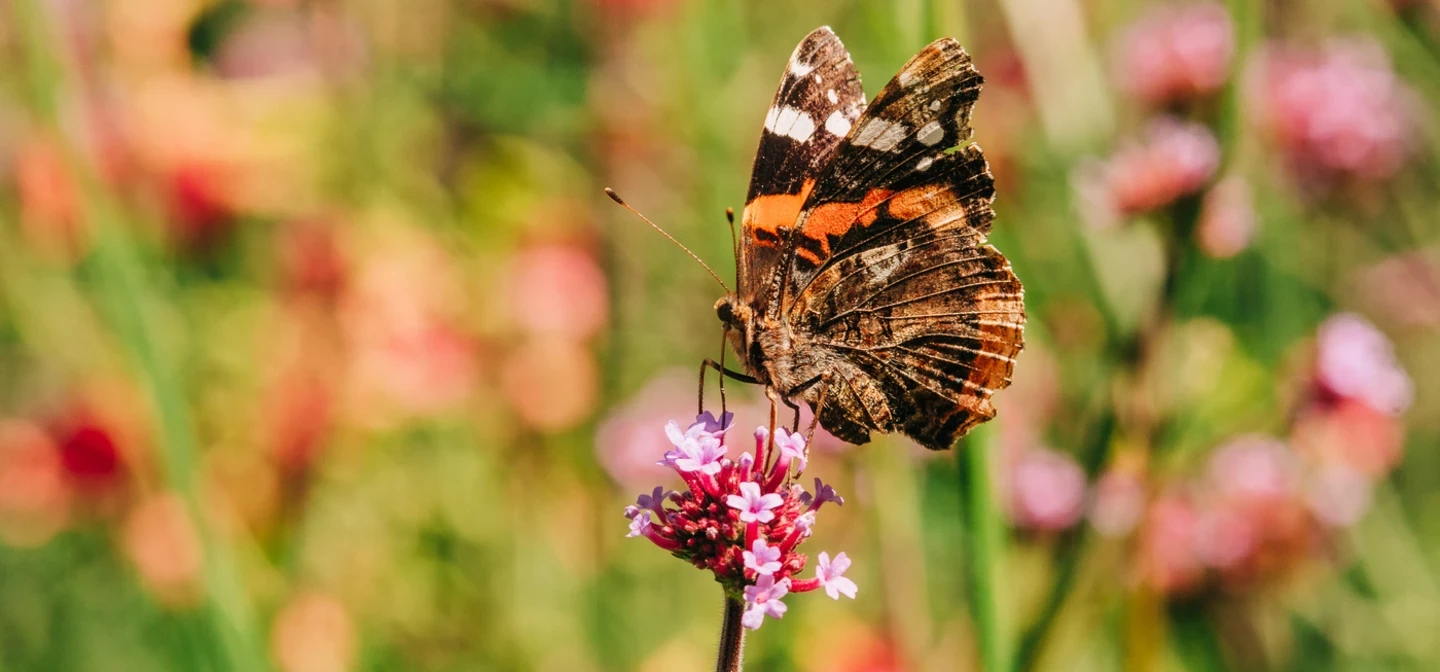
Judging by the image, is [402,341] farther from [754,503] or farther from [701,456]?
[754,503]

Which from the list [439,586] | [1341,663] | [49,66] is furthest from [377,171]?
[1341,663]

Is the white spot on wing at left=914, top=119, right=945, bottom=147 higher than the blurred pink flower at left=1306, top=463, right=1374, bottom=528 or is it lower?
higher

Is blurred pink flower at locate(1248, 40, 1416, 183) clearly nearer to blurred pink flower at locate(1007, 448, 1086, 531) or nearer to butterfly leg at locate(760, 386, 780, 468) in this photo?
blurred pink flower at locate(1007, 448, 1086, 531)

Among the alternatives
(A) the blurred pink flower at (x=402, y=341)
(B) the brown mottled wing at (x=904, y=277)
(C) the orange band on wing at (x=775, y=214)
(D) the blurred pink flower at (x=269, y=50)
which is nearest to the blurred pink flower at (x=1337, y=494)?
(B) the brown mottled wing at (x=904, y=277)

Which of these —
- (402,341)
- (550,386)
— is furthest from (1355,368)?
(402,341)

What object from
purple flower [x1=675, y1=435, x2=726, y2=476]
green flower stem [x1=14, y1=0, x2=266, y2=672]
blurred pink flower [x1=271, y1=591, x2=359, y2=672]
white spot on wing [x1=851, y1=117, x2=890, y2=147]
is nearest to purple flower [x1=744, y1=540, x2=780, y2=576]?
purple flower [x1=675, y1=435, x2=726, y2=476]

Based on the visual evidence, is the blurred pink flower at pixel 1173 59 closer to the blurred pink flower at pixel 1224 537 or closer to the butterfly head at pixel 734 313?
the blurred pink flower at pixel 1224 537
